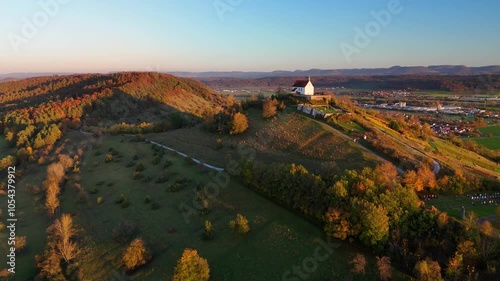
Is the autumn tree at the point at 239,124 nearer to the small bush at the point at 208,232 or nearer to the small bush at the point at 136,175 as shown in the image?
the small bush at the point at 136,175

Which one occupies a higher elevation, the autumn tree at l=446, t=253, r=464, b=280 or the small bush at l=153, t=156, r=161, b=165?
the autumn tree at l=446, t=253, r=464, b=280

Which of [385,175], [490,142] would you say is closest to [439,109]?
[490,142]

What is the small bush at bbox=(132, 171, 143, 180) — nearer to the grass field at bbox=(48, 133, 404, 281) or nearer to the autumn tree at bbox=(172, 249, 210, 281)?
the grass field at bbox=(48, 133, 404, 281)

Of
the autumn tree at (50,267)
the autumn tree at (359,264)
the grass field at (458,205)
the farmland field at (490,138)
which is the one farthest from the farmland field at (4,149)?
the farmland field at (490,138)

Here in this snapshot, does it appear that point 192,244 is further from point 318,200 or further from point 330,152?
point 330,152

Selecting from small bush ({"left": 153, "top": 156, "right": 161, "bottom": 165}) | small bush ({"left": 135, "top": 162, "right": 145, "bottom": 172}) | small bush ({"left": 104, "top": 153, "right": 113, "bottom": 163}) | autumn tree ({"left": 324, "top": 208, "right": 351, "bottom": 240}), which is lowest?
small bush ({"left": 104, "top": 153, "right": 113, "bottom": 163})

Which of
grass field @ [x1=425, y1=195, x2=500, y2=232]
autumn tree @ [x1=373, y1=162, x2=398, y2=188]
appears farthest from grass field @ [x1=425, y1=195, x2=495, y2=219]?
autumn tree @ [x1=373, y1=162, x2=398, y2=188]
